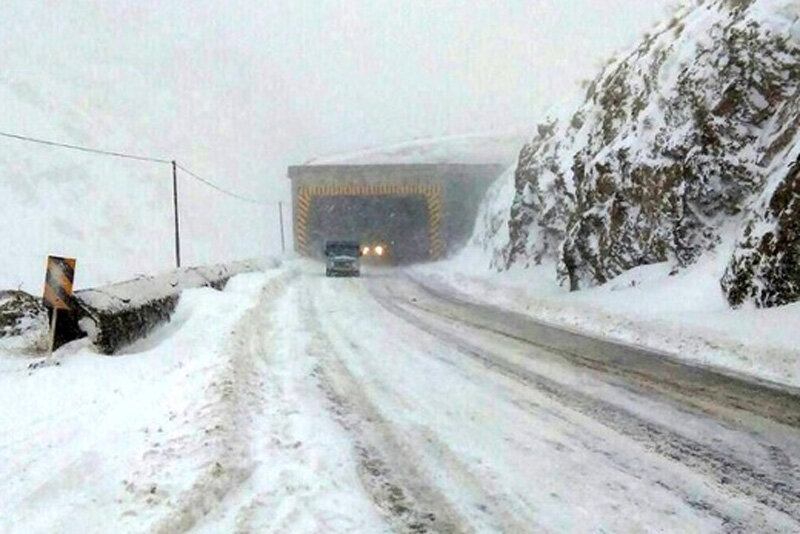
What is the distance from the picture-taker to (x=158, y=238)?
168ft

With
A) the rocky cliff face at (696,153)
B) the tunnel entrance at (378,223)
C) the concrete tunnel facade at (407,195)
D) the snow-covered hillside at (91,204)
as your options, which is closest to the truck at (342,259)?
the concrete tunnel facade at (407,195)

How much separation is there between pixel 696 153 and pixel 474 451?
10.8 meters

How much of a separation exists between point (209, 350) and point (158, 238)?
4603 centimetres

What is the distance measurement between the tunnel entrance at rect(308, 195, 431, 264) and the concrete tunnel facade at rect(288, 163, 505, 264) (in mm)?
84

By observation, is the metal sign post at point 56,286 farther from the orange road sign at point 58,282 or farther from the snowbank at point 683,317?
the snowbank at point 683,317

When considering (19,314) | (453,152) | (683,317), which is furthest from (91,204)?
(683,317)

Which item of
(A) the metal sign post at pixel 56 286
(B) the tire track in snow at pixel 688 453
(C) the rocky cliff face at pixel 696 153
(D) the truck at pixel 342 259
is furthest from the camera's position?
(D) the truck at pixel 342 259

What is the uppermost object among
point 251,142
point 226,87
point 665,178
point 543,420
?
point 226,87

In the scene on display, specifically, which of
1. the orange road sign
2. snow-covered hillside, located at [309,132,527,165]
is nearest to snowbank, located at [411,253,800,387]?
the orange road sign

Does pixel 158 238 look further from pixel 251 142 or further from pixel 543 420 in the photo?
pixel 543 420

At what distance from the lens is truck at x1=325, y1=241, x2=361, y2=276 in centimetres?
3206

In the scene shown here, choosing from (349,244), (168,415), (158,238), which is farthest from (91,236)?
(168,415)

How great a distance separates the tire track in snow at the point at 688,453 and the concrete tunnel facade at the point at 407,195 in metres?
37.5

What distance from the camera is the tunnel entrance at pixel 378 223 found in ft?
156
